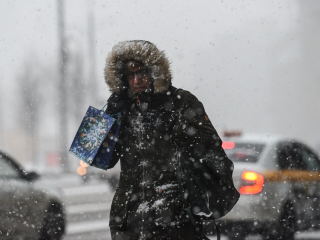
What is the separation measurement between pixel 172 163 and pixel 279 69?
57796 millimetres

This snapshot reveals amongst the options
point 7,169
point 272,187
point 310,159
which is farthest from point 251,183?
point 7,169

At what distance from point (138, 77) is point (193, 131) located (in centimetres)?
56

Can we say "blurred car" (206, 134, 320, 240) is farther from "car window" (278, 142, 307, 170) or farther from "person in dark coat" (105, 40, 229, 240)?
"person in dark coat" (105, 40, 229, 240)

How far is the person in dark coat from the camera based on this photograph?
217 centimetres

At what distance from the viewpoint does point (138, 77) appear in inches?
97.5

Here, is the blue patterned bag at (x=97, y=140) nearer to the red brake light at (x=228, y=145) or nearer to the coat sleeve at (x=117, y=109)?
the coat sleeve at (x=117, y=109)

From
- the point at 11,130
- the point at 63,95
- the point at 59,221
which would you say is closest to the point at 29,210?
the point at 59,221

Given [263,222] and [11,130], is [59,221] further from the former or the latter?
[11,130]

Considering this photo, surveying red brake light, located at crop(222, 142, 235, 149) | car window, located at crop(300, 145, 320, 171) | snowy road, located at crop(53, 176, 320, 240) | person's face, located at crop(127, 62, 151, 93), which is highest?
person's face, located at crop(127, 62, 151, 93)

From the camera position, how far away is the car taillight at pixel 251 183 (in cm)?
474

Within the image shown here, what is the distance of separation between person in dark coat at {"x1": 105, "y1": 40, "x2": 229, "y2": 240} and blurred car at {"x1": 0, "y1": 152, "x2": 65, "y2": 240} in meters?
2.49

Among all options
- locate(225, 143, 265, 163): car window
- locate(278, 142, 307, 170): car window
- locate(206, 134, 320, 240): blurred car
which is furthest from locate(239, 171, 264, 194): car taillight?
locate(278, 142, 307, 170): car window

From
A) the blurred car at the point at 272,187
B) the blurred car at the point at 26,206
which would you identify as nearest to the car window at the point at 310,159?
the blurred car at the point at 272,187

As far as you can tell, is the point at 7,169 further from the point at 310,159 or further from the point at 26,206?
the point at 310,159
